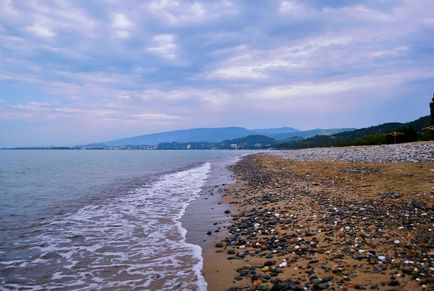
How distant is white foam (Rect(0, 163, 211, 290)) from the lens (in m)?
7.23

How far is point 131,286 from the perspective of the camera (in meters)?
6.83

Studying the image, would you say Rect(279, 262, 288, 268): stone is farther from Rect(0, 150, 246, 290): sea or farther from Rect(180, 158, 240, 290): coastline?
Rect(0, 150, 246, 290): sea

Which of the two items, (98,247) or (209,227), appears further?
(209,227)

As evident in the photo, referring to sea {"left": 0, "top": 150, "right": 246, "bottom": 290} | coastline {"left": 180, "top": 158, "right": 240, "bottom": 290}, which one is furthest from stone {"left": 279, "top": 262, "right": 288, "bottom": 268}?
sea {"left": 0, "top": 150, "right": 246, "bottom": 290}

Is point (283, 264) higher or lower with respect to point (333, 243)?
lower

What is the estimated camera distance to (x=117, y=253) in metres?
9.27

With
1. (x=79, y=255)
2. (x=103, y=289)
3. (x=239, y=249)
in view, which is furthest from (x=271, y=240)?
(x=79, y=255)

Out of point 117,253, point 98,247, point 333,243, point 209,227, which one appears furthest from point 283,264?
point 98,247

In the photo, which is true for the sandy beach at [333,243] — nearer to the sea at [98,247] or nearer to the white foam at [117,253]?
the white foam at [117,253]

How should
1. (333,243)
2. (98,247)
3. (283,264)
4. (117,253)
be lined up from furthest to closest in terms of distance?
(98,247) → (117,253) → (333,243) → (283,264)

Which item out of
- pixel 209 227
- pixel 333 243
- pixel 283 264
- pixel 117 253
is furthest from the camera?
pixel 209 227

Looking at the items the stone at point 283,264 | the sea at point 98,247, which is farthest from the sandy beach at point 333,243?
the sea at point 98,247

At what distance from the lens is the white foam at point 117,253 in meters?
7.23

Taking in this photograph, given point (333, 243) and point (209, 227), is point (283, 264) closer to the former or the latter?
point (333, 243)
